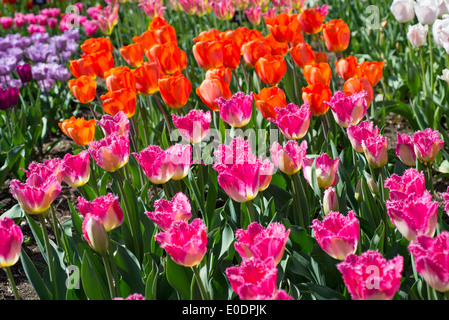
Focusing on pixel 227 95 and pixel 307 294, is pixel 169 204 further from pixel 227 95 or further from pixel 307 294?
pixel 227 95

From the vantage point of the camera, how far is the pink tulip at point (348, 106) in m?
1.88

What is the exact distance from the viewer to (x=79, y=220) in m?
1.92

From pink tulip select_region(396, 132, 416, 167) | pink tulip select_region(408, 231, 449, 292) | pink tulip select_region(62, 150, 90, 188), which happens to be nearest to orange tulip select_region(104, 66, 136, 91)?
pink tulip select_region(62, 150, 90, 188)

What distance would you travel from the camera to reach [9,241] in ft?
4.36

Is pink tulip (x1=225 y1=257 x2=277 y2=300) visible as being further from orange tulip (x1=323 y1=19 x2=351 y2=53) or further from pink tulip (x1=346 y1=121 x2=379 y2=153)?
orange tulip (x1=323 y1=19 x2=351 y2=53)

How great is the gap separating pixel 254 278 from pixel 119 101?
1222 mm

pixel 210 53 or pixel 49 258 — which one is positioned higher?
pixel 210 53

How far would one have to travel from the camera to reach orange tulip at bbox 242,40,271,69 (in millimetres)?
2553

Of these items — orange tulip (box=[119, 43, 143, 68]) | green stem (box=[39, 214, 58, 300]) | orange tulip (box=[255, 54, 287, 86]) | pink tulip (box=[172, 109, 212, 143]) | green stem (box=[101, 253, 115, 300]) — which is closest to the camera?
green stem (box=[101, 253, 115, 300])

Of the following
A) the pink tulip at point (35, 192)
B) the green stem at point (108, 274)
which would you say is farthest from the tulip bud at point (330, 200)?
the pink tulip at point (35, 192)

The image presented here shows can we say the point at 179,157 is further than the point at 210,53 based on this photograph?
No

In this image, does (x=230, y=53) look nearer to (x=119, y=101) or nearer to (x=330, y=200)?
(x=119, y=101)

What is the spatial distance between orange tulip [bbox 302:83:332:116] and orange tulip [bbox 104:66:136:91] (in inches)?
28.2

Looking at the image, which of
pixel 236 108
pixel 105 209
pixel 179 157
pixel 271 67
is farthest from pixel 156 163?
pixel 271 67
